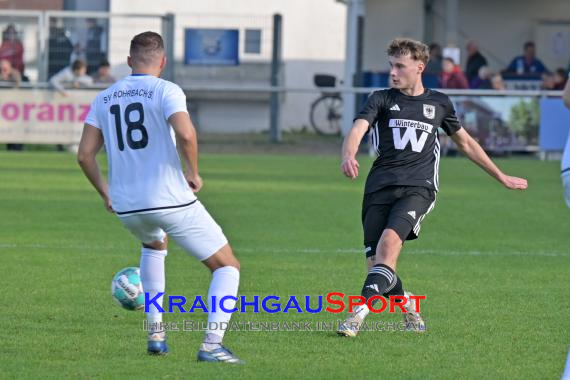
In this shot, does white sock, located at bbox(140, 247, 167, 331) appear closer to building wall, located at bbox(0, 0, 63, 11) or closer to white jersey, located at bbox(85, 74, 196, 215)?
white jersey, located at bbox(85, 74, 196, 215)

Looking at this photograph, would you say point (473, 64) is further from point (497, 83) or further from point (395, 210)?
point (395, 210)

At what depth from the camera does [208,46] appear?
29.8 meters

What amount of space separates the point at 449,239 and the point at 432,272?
2517 mm

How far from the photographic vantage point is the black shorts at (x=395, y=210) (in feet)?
26.1

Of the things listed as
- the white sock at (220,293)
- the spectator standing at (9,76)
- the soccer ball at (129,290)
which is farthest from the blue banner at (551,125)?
the white sock at (220,293)

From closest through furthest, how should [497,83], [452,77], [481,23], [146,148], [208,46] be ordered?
[146,148]
[452,77]
[497,83]
[208,46]
[481,23]

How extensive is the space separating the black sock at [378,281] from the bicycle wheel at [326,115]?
24.9 metres

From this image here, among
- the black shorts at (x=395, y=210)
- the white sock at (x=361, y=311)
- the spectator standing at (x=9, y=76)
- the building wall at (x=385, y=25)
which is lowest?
the white sock at (x=361, y=311)

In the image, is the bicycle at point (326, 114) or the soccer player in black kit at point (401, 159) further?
the bicycle at point (326, 114)

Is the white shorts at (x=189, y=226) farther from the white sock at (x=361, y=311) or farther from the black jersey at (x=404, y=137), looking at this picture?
the black jersey at (x=404, y=137)

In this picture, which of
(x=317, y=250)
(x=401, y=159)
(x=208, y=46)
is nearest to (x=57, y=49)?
(x=208, y=46)

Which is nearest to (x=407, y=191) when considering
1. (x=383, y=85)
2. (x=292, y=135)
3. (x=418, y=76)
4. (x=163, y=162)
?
(x=418, y=76)

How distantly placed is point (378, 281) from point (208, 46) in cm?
2258

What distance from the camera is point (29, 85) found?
25469 millimetres
